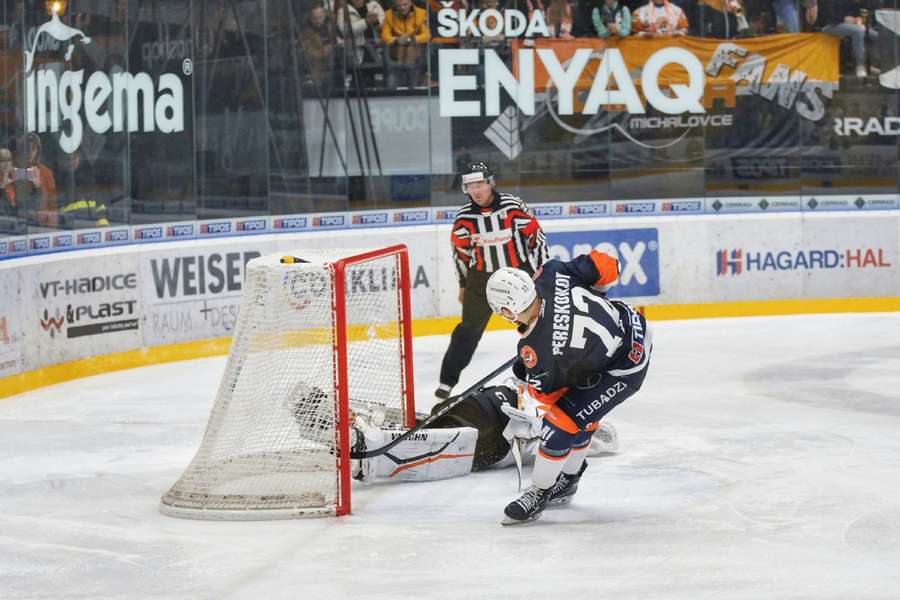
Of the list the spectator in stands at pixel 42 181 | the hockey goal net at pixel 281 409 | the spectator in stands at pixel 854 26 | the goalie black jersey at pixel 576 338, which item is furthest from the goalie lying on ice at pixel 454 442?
the spectator in stands at pixel 854 26

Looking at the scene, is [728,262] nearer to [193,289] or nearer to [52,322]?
[193,289]

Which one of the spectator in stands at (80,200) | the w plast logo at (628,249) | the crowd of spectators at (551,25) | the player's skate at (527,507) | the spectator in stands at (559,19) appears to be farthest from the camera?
the spectator in stands at (559,19)

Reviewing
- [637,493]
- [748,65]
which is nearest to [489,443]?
[637,493]

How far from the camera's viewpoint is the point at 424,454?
620 centimetres

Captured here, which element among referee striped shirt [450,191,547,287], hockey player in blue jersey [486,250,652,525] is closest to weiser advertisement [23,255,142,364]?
referee striped shirt [450,191,547,287]

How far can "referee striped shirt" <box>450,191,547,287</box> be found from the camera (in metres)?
7.73

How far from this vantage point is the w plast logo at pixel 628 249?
38.1 feet

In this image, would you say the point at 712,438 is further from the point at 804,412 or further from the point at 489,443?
the point at 489,443

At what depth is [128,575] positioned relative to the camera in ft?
16.3

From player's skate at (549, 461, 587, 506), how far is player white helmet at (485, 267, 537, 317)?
2.68ft

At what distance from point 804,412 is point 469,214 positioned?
6.79ft

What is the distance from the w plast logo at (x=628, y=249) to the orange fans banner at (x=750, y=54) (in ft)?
4.56

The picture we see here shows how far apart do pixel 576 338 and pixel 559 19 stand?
7135mm

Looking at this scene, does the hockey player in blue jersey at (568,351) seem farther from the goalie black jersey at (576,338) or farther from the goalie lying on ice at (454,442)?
the goalie lying on ice at (454,442)
